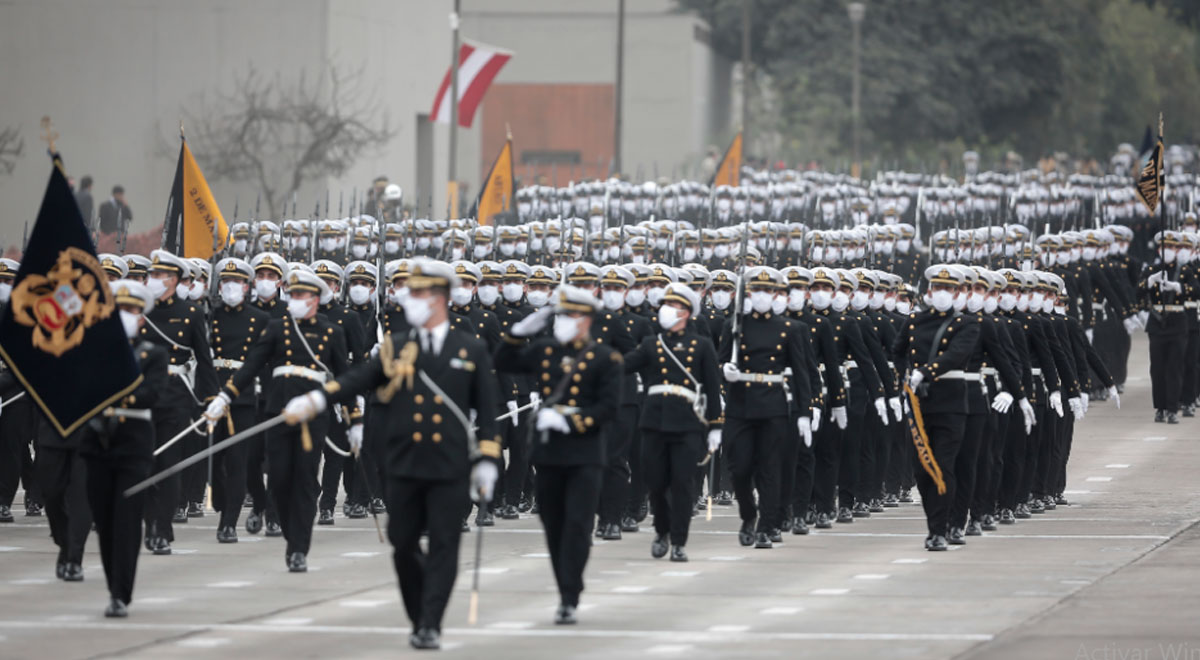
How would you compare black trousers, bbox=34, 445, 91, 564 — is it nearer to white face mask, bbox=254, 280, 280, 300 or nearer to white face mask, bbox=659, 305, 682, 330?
white face mask, bbox=254, 280, 280, 300

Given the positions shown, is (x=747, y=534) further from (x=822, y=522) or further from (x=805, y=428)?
(x=822, y=522)

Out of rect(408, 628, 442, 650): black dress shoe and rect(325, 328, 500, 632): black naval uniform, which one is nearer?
rect(408, 628, 442, 650): black dress shoe

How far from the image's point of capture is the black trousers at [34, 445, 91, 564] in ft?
48.0

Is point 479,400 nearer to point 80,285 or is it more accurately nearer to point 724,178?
point 80,285

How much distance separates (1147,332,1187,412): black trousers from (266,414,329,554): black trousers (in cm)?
1428

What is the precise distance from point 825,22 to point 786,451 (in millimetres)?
51421

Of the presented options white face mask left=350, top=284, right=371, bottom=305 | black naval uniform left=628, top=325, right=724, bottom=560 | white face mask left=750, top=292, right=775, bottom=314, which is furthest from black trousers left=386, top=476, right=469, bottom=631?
white face mask left=350, top=284, right=371, bottom=305

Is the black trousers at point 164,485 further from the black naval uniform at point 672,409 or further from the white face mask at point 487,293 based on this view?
the white face mask at point 487,293

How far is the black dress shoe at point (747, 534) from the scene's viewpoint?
16922 mm

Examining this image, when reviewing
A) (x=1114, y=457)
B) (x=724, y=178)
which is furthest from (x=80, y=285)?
(x=724, y=178)

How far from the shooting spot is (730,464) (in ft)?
55.7

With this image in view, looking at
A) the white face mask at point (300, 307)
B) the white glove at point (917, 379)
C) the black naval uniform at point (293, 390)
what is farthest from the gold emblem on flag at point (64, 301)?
the white glove at point (917, 379)

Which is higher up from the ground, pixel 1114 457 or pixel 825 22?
pixel 825 22

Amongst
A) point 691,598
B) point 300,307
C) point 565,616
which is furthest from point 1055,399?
point 565,616
